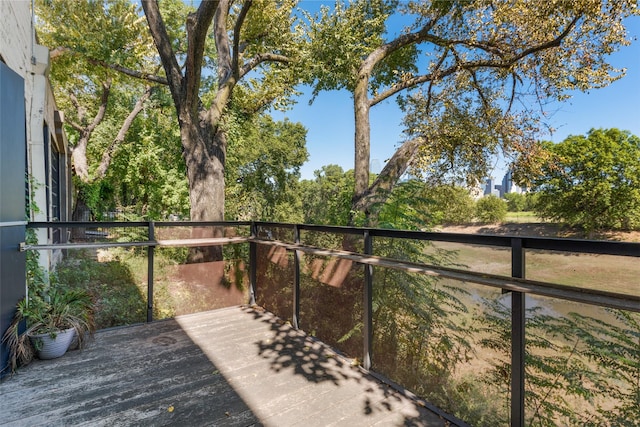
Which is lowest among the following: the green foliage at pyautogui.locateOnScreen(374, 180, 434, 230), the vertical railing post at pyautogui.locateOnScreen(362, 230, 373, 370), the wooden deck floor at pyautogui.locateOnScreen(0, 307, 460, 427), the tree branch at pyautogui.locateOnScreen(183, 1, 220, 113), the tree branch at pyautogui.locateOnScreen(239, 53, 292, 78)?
the wooden deck floor at pyautogui.locateOnScreen(0, 307, 460, 427)

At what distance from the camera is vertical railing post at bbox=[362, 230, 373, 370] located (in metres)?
2.54

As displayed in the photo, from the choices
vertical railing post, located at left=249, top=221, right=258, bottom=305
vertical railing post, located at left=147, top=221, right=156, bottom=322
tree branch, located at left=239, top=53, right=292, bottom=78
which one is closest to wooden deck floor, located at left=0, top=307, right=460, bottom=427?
vertical railing post, located at left=147, top=221, right=156, bottom=322

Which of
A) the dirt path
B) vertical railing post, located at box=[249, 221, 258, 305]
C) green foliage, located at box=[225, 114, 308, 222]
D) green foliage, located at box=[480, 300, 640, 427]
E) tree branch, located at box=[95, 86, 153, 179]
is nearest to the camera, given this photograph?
green foliage, located at box=[480, 300, 640, 427]

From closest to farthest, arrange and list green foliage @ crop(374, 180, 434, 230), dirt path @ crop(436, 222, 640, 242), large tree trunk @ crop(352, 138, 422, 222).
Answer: green foliage @ crop(374, 180, 434, 230), large tree trunk @ crop(352, 138, 422, 222), dirt path @ crop(436, 222, 640, 242)

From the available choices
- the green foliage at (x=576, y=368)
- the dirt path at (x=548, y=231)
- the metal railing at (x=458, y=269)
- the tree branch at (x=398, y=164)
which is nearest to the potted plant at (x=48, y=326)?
the metal railing at (x=458, y=269)

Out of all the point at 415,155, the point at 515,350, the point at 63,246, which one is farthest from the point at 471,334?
the point at 415,155

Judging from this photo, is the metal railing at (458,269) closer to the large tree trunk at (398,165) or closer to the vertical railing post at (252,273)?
the vertical railing post at (252,273)

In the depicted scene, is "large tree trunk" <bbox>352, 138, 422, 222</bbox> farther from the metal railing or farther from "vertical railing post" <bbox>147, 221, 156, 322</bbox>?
"vertical railing post" <bbox>147, 221, 156, 322</bbox>

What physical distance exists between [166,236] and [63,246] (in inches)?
36.4

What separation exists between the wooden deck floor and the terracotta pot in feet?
0.23

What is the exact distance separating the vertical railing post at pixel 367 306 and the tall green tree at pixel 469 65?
306 centimetres

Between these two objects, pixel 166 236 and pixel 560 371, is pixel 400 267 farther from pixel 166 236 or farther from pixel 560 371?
pixel 166 236

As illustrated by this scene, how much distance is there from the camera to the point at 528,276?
5.41 feet

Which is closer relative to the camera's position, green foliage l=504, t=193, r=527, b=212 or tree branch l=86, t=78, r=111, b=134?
tree branch l=86, t=78, r=111, b=134
